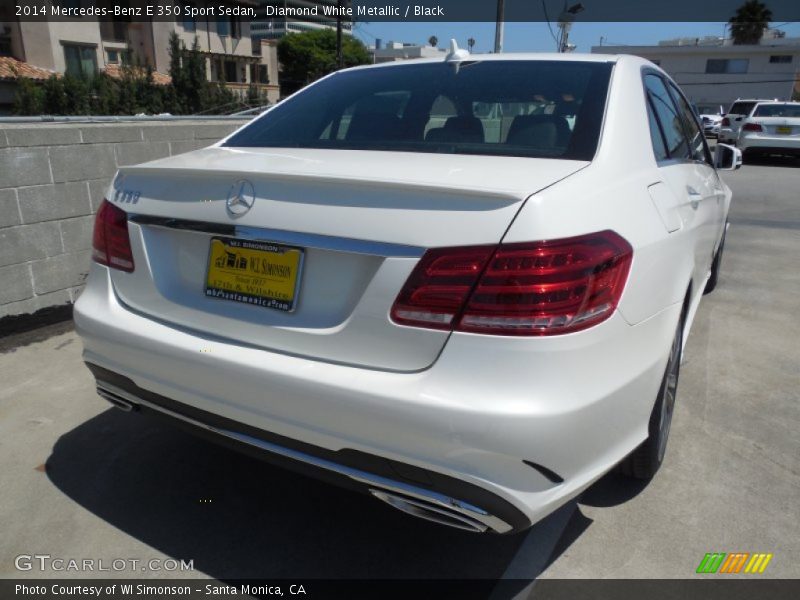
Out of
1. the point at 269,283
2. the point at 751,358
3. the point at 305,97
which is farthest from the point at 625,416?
the point at 751,358

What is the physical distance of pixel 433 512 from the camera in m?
1.80

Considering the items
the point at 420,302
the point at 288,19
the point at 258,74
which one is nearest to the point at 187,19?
the point at 258,74

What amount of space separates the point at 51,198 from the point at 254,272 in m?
3.08

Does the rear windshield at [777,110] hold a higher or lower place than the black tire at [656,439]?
higher

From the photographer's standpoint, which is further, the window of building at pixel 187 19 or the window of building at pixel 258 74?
the window of building at pixel 258 74

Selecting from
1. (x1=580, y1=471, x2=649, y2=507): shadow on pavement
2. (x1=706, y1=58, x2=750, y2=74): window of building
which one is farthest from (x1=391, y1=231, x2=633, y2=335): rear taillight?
(x1=706, y1=58, x2=750, y2=74): window of building

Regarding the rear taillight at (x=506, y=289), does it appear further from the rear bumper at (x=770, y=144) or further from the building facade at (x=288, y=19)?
the building facade at (x=288, y=19)

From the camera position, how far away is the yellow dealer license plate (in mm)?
1862

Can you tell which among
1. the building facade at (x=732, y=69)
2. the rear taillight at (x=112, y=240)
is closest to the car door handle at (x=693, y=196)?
the rear taillight at (x=112, y=240)

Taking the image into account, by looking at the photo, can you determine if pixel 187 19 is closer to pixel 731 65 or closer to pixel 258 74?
pixel 258 74

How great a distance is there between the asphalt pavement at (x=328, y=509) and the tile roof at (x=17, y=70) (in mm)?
33743

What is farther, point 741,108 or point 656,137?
point 741,108

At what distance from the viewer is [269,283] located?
6.25ft

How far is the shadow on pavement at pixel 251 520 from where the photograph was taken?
2.23 metres
